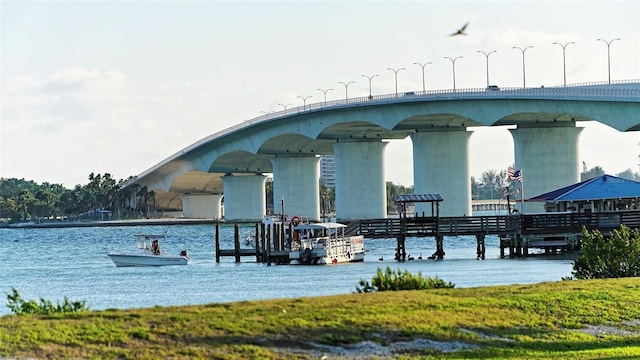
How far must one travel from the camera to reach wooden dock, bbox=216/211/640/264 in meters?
73.7

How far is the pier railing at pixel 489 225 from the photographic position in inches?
2906

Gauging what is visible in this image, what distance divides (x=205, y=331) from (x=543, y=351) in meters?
6.16

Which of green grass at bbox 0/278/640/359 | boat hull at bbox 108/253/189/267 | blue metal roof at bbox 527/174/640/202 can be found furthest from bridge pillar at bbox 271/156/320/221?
green grass at bbox 0/278/640/359

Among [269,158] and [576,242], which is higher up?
[269,158]

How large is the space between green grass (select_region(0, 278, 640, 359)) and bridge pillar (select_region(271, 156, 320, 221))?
12826 centimetres

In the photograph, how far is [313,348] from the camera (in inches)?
846

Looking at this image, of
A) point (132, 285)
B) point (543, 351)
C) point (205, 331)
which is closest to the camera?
point (205, 331)

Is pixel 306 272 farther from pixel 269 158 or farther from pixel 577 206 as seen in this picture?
pixel 269 158

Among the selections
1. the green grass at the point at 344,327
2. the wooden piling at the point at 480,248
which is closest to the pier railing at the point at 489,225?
the wooden piling at the point at 480,248

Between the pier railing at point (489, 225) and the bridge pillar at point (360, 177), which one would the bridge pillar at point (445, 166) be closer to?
the bridge pillar at point (360, 177)

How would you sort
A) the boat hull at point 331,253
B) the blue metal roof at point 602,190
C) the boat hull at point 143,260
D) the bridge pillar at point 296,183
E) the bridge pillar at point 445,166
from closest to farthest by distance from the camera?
1. the boat hull at point 331,253
2. the blue metal roof at point 602,190
3. the boat hull at point 143,260
4. the bridge pillar at point 445,166
5. the bridge pillar at point 296,183

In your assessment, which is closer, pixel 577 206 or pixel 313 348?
pixel 313 348

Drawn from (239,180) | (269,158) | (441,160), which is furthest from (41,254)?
(239,180)

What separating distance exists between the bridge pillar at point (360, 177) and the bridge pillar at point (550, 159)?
27.1m
